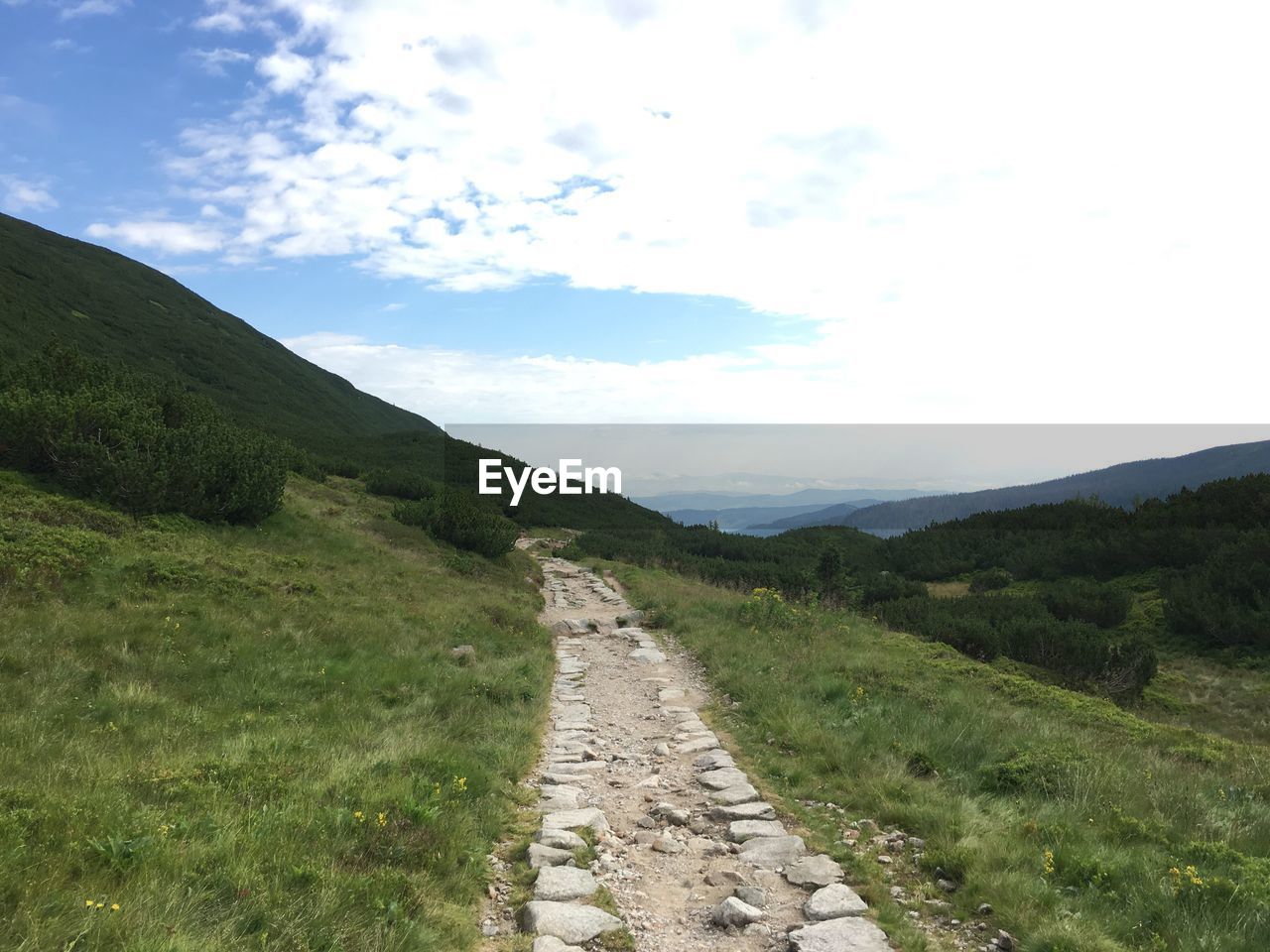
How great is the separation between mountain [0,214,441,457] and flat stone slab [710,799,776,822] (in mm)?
42063

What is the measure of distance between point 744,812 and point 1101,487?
20073 cm

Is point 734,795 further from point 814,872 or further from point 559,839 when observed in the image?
point 559,839

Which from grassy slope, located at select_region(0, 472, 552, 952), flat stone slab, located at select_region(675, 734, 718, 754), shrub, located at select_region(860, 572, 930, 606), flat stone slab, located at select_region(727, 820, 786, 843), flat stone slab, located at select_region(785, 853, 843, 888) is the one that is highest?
grassy slope, located at select_region(0, 472, 552, 952)

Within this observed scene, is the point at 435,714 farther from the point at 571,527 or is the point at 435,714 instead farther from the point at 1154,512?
the point at 571,527

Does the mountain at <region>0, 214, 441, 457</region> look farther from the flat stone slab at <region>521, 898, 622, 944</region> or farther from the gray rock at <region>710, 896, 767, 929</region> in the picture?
the gray rock at <region>710, 896, 767, 929</region>

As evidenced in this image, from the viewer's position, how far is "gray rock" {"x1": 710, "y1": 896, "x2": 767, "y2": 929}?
4807 millimetres

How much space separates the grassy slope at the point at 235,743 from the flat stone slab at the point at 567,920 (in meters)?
0.41

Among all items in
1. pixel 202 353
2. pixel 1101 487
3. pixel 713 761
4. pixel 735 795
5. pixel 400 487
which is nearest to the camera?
pixel 735 795

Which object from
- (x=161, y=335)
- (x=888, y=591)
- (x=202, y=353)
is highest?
(x=161, y=335)

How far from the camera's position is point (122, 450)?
15.7 m

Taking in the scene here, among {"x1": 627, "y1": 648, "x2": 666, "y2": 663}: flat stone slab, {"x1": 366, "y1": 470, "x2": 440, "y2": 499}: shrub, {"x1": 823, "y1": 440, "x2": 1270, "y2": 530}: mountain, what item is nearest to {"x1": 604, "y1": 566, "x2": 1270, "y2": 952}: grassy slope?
{"x1": 627, "y1": 648, "x2": 666, "y2": 663}: flat stone slab

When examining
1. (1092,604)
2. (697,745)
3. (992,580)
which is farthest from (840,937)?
(992,580)

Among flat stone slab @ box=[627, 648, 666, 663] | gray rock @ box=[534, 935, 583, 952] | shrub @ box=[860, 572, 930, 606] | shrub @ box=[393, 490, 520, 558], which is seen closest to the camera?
gray rock @ box=[534, 935, 583, 952]

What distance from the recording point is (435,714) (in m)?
8.86
